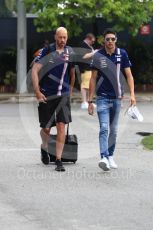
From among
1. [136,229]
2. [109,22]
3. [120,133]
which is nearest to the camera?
[136,229]

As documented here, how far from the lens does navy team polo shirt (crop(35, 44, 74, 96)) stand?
988 cm

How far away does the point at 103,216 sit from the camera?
293 inches

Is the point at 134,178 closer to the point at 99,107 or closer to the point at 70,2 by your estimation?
the point at 99,107

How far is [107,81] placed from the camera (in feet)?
32.2

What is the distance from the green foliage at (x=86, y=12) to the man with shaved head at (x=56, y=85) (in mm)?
11473

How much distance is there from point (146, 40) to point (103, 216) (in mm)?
18206

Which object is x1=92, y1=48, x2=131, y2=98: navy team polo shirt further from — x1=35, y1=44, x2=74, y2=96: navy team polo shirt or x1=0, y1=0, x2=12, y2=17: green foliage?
x1=0, y1=0, x2=12, y2=17: green foliage

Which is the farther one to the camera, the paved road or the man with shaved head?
the man with shaved head

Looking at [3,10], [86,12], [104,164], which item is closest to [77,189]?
[104,164]

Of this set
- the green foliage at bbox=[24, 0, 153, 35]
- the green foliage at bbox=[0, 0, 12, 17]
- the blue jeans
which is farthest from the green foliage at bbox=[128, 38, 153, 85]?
the blue jeans

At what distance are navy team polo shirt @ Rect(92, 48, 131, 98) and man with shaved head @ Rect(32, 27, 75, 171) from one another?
42 centimetres

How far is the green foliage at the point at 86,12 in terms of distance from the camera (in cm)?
2152

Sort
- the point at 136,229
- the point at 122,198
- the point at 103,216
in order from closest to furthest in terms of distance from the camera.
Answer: the point at 136,229 < the point at 103,216 < the point at 122,198

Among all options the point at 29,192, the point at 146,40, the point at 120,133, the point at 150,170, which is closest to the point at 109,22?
the point at 146,40
